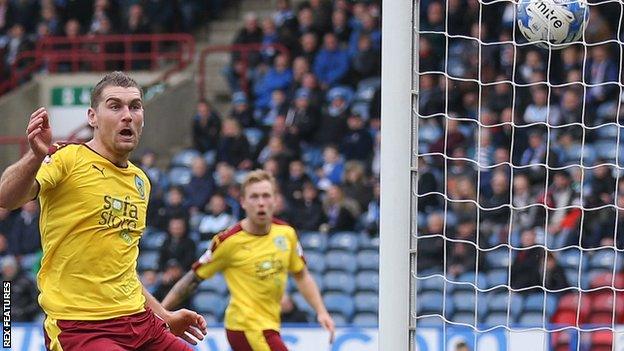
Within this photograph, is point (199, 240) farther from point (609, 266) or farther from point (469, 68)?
point (609, 266)

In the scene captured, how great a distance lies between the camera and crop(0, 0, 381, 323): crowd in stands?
1326 cm

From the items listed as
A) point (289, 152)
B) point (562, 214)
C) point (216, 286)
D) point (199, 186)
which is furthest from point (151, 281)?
point (562, 214)

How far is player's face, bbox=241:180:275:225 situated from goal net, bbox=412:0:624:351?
7.03 ft

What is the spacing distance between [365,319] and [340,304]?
33 centimetres

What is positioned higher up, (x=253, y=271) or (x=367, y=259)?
(x=253, y=271)

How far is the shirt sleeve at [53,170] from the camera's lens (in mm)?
5277

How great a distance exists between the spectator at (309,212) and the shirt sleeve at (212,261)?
14.7 feet

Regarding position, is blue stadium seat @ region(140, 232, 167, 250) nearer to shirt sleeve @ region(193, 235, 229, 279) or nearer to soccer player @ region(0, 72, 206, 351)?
shirt sleeve @ region(193, 235, 229, 279)

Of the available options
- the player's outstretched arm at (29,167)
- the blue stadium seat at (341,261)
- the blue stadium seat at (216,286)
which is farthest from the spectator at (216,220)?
the player's outstretched arm at (29,167)

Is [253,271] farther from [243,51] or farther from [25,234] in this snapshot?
[243,51]

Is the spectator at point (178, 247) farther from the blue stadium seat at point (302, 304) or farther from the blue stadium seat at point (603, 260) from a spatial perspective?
the blue stadium seat at point (603, 260)

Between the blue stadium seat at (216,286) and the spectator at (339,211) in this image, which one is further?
the spectator at (339,211)

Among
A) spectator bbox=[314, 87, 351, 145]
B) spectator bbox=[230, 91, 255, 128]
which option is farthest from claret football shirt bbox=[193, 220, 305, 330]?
spectator bbox=[230, 91, 255, 128]

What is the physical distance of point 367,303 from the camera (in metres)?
12.5
